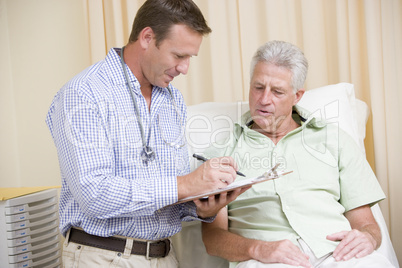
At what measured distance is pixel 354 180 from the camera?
1683 mm

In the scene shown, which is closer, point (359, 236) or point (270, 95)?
point (359, 236)

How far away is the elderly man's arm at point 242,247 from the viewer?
144 centimetres

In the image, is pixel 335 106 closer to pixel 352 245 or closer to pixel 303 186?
pixel 303 186

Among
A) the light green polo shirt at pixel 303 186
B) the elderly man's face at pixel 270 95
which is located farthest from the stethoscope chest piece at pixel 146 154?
the elderly man's face at pixel 270 95

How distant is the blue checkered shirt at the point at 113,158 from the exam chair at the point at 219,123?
30 cm

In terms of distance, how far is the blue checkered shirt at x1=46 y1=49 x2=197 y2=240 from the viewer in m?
1.28

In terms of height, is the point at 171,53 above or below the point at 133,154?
above

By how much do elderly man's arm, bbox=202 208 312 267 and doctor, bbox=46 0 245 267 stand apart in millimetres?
98

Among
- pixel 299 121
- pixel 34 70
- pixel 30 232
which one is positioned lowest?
pixel 30 232

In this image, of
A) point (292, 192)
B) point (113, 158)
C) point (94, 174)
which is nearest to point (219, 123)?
point (292, 192)

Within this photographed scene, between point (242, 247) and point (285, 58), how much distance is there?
70 centimetres

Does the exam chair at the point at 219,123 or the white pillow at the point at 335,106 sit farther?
the white pillow at the point at 335,106

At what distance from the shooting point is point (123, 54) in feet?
5.07

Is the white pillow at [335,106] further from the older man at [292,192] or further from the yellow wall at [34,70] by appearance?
the yellow wall at [34,70]
